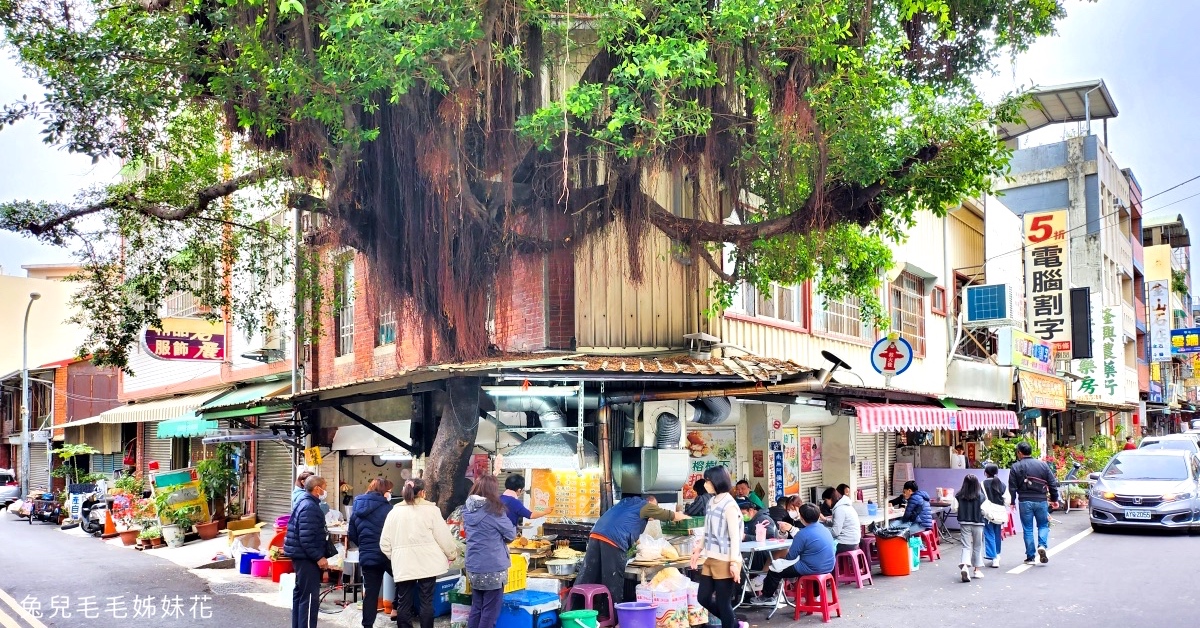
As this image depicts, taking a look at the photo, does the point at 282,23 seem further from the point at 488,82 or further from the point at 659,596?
the point at 659,596

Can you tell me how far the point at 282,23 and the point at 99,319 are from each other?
5.95 metres

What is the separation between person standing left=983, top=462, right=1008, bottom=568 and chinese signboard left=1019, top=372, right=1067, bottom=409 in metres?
10.4

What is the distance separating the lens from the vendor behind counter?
1005 cm

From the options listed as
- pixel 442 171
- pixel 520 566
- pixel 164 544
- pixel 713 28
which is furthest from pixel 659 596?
pixel 164 544

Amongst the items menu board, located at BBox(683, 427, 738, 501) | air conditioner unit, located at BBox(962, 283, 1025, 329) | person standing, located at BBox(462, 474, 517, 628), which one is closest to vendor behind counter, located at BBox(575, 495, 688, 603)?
person standing, located at BBox(462, 474, 517, 628)

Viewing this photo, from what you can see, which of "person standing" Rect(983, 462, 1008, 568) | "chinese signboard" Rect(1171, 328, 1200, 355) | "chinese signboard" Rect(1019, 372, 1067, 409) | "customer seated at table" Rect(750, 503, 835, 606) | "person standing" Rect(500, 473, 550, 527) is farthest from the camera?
"chinese signboard" Rect(1171, 328, 1200, 355)

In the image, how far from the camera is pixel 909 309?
67.4 ft

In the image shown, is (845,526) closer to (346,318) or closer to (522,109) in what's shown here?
(522,109)

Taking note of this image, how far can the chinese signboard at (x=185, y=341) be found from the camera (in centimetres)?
1850

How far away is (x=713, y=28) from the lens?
955 centimetres

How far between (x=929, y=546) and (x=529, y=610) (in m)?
8.14

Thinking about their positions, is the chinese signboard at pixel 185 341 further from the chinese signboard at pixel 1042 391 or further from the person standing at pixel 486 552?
the chinese signboard at pixel 1042 391

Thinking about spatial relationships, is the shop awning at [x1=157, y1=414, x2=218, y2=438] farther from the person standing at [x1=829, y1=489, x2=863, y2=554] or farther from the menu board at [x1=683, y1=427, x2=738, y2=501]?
the person standing at [x1=829, y1=489, x2=863, y2=554]

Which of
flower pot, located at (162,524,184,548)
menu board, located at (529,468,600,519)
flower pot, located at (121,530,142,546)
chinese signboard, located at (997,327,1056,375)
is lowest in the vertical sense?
flower pot, located at (121,530,142,546)
